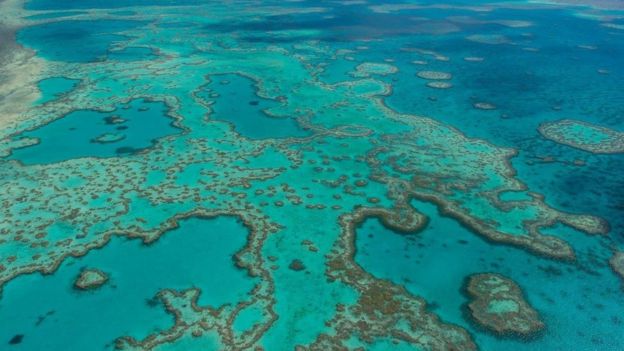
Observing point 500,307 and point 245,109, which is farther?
point 245,109

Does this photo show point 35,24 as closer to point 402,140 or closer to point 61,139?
point 61,139

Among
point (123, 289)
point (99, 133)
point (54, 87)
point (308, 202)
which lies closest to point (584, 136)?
point (308, 202)

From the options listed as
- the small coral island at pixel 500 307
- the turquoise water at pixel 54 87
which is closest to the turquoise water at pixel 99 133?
the turquoise water at pixel 54 87

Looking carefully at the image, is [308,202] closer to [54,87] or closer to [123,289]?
[123,289]

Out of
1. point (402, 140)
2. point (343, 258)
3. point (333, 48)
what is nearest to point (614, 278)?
point (343, 258)

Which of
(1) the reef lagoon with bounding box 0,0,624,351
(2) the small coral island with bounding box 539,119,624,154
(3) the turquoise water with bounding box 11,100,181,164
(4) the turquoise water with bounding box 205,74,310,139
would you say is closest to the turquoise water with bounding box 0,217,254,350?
(1) the reef lagoon with bounding box 0,0,624,351
